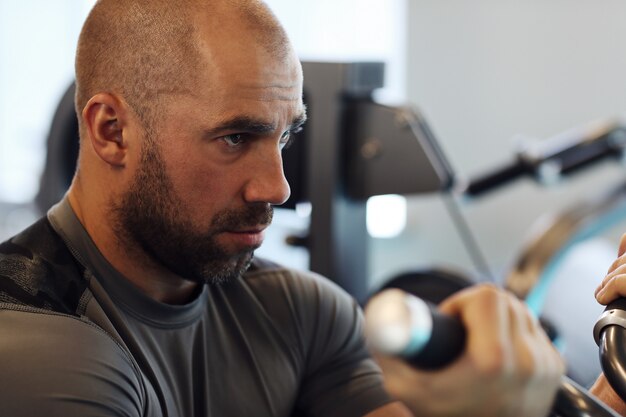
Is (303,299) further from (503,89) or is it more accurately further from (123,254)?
(503,89)

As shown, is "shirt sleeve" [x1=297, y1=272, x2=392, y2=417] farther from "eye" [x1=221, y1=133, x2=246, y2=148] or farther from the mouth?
"eye" [x1=221, y1=133, x2=246, y2=148]

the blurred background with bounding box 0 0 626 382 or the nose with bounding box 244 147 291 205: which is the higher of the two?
the nose with bounding box 244 147 291 205

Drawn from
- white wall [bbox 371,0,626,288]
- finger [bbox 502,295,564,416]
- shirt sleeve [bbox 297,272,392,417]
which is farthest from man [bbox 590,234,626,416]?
white wall [bbox 371,0,626,288]

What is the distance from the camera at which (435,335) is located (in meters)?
0.59

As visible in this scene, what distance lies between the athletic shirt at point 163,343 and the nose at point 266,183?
0.18 metres

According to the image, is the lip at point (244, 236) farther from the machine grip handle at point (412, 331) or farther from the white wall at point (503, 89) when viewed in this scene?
the white wall at point (503, 89)

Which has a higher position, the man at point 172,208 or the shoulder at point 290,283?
the man at point 172,208

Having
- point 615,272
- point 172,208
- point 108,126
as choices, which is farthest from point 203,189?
point 615,272

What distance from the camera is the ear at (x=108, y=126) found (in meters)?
1.26

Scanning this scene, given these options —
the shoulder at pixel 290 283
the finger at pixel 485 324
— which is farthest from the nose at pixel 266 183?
the finger at pixel 485 324

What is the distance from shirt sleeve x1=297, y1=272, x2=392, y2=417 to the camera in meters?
1.41

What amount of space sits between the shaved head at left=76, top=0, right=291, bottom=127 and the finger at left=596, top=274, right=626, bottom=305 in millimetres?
531

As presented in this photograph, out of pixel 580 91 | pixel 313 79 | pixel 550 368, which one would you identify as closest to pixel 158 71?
pixel 550 368

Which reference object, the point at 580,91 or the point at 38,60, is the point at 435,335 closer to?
the point at 580,91
